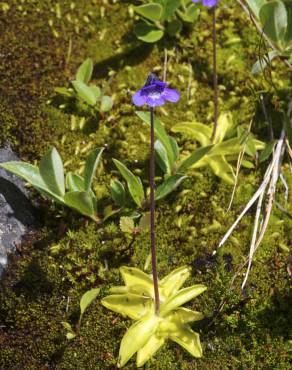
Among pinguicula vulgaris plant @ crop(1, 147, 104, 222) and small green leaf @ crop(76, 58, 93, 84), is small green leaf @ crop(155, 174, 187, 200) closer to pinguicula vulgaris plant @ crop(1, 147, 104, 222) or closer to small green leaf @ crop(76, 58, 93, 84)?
pinguicula vulgaris plant @ crop(1, 147, 104, 222)

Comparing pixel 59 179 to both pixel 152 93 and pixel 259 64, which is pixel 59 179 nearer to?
pixel 152 93

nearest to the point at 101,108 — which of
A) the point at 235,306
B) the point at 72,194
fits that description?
the point at 72,194

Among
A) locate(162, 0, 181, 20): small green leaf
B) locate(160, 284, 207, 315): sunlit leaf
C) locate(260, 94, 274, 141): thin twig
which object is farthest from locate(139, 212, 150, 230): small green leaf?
locate(162, 0, 181, 20): small green leaf

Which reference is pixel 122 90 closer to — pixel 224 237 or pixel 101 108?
pixel 101 108

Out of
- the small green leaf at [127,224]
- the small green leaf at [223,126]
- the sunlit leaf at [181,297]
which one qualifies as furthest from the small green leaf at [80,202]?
the small green leaf at [223,126]

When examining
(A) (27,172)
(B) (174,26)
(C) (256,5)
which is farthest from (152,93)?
(C) (256,5)

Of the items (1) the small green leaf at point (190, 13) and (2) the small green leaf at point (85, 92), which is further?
(1) the small green leaf at point (190, 13)

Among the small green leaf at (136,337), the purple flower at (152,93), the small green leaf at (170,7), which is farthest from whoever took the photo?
the small green leaf at (170,7)

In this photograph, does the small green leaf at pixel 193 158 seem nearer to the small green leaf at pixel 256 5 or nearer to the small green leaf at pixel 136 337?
the small green leaf at pixel 136 337

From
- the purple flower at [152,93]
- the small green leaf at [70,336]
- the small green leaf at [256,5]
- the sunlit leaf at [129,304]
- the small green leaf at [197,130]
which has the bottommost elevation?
the small green leaf at [70,336]
